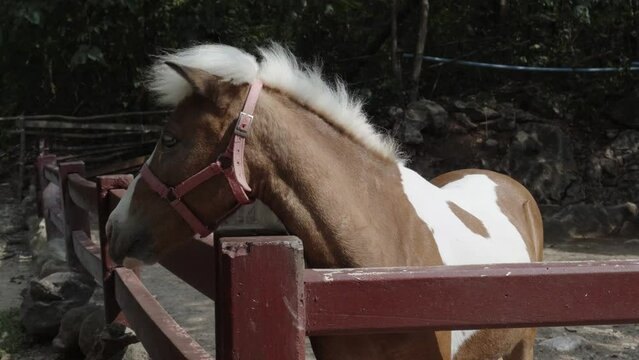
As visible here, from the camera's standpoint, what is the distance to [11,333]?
5.03m

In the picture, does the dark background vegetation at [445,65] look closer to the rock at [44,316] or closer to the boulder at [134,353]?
the rock at [44,316]

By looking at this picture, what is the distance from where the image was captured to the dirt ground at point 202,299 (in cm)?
466

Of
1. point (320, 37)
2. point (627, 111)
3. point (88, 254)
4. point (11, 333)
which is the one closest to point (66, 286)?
point (11, 333)

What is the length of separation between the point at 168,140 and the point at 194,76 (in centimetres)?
23

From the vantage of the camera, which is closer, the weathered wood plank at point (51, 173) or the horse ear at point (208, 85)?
the horse ear at point (208, 85)

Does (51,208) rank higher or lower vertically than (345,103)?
lower

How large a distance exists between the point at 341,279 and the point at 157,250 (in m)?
1.16

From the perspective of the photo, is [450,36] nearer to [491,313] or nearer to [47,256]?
[47,256]

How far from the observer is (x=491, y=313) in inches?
52.1

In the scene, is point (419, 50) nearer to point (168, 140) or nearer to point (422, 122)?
point (422, 122)

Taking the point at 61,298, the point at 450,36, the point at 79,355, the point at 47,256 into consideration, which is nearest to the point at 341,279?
the point at 79,355

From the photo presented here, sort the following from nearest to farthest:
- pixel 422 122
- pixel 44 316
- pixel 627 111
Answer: pixel 44 316 < pixel 422 122 < pixel 627 111

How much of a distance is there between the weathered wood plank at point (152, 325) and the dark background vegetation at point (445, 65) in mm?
5681

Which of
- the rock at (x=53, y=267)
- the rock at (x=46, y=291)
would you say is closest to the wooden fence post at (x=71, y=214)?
the rock at (x=53, y=267)
